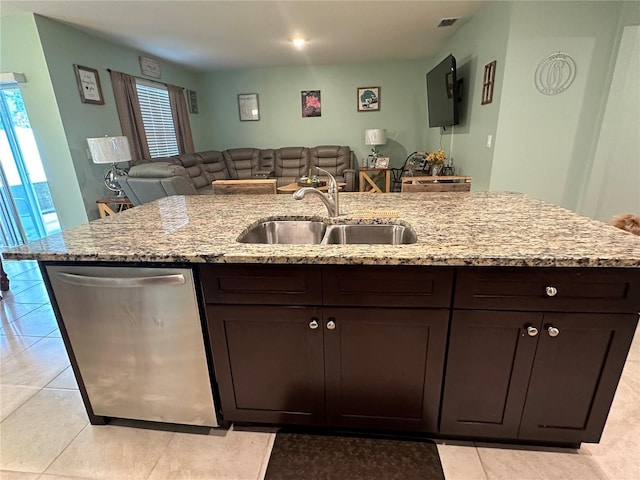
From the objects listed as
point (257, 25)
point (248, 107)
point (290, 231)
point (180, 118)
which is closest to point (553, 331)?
point (290, 231)

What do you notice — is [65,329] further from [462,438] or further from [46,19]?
[46,19]

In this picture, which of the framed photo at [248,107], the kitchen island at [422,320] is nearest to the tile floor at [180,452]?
the kitchen island at [422,320]

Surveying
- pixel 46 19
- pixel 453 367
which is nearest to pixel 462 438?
pixel 453 367

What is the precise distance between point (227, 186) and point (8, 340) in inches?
74.1

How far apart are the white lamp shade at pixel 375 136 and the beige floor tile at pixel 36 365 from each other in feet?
17.4

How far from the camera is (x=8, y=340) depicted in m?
2.26

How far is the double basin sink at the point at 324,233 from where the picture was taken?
59.5 inches

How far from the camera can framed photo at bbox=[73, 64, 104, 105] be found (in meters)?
3.76

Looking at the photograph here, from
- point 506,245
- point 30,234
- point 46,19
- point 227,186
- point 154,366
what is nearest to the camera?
point 506,245

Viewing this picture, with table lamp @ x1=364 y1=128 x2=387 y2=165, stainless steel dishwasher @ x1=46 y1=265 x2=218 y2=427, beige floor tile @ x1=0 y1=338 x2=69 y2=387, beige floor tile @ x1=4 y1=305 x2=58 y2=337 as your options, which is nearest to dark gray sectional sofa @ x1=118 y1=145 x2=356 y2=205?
table lamp @ x1=364 y1=128 x2=387 y2=165

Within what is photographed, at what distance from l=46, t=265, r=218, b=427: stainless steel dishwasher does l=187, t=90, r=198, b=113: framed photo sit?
5.70 m

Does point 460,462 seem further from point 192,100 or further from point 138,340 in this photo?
point 192,100

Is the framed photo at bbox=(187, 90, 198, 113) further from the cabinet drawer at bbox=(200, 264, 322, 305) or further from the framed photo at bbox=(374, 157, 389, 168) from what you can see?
the cabinet drawer at bbox=(200, 264, 322, 305)

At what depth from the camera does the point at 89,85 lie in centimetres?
390
